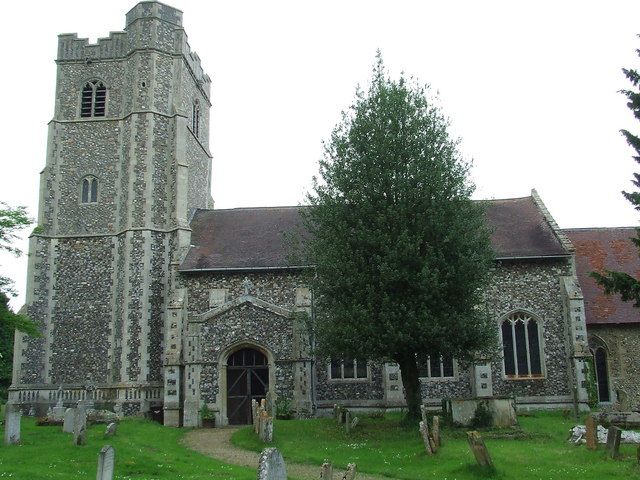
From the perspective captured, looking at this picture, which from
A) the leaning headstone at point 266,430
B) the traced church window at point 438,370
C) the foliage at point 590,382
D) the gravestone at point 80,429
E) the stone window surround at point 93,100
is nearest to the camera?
the gravestone at point 80,429

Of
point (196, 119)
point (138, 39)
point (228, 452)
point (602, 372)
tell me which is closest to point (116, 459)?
point (228, 452)

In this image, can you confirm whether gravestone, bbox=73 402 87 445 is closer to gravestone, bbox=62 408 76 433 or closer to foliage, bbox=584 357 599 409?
gravestone, bbox=62 408 76 433

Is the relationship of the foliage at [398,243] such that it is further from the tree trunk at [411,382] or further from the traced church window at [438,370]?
the traced church window at [438,370]

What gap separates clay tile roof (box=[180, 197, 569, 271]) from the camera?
2892cm

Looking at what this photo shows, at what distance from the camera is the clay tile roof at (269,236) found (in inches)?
1139

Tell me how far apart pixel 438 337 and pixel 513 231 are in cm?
1165

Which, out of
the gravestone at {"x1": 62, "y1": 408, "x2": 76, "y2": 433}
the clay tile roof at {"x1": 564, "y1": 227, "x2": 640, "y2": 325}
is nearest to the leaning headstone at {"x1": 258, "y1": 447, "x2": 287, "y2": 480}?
the gravestone at {"x1": 62, "y1": 408, "x2": 76, "y2": 433}

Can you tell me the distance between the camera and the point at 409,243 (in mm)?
20641

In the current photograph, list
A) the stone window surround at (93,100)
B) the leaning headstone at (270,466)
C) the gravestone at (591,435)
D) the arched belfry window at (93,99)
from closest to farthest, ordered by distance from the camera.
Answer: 1. the leaning headstone at (270,466)
2. the gravestone at (591,435)
3. the stone window surround at (93,100)
4. the arched belfry window at (93,99)

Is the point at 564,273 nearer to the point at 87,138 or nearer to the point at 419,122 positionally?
the point at 419,122

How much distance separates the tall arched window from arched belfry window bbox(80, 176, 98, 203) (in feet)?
75.4

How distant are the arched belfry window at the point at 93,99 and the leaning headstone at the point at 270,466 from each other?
27473 mm

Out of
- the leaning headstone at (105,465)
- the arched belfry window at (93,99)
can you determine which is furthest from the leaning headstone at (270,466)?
the arched belfry window at (93,99)

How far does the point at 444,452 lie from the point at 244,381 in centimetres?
1205
